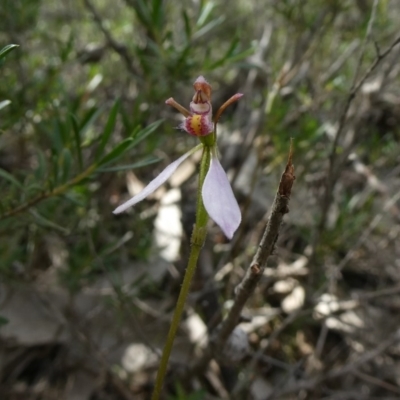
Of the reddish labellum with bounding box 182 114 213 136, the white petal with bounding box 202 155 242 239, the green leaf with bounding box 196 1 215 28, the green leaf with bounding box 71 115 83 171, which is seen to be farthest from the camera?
the green leaf with bounding box 196 1 215 28

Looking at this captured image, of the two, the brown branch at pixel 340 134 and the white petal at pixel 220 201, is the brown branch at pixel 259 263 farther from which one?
the brown branch at pixel 340 134

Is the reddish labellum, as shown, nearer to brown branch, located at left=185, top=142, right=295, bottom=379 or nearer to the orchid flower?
the orchid flower

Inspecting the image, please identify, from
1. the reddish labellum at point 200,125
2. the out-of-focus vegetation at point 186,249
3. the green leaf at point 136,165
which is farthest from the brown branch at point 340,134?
the reddish labellum at point 200,125

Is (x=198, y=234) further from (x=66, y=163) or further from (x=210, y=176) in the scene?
(x=66, y=163)

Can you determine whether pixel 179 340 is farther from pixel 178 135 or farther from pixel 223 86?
pixel 223 86

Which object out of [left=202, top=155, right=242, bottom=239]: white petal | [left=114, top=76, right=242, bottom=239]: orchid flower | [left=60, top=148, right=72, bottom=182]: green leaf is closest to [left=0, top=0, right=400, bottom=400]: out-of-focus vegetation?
[left=60, top=148, right=72, bottom=182]: green leaf

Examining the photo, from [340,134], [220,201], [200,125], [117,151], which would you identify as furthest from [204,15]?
[220,201]
